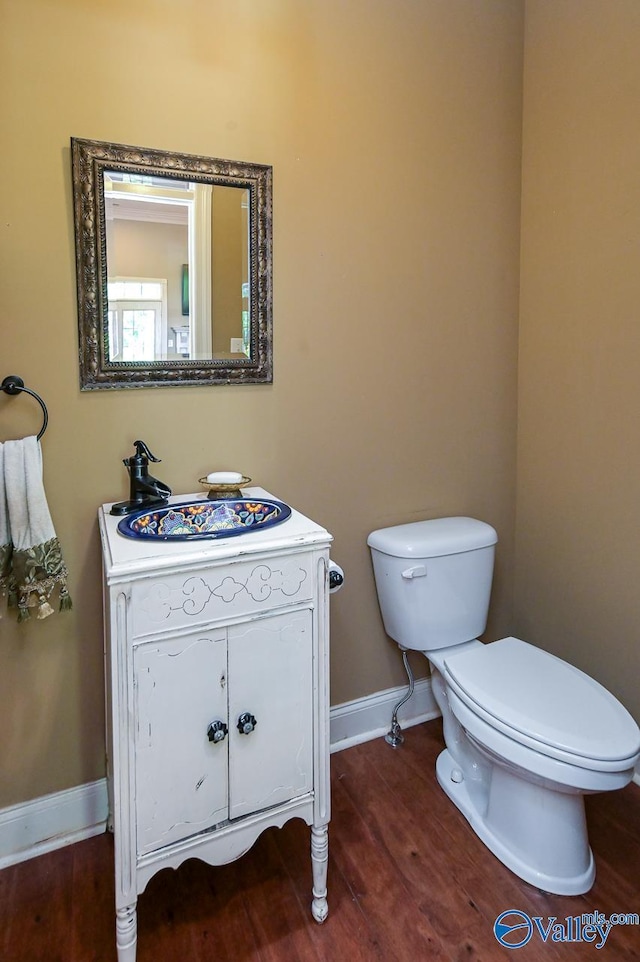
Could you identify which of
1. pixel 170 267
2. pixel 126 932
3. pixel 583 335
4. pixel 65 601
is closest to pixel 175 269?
pixel 170 267

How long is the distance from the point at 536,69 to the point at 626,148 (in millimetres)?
536

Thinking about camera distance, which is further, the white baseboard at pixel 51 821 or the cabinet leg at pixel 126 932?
the white baseboard at pixel 51 821

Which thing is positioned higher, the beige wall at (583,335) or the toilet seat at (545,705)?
the beige wall at (583,335)

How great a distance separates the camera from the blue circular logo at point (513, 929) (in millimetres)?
1273

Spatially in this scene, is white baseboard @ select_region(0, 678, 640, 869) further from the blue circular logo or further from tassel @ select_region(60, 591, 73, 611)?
the blue circular logo

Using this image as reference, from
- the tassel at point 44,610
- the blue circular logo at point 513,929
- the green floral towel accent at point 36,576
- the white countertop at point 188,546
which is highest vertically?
the white countertop at point 188,546

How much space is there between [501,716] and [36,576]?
45.7 inches

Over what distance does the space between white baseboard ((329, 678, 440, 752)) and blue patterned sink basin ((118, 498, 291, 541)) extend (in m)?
0.81

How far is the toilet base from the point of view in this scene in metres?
1.40

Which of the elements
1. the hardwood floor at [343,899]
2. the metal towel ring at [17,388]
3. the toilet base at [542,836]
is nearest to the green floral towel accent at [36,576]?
the metal towel ring at [17,388]

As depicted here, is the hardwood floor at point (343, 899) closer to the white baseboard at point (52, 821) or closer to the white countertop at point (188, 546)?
the white baseboard at point (52, 821)

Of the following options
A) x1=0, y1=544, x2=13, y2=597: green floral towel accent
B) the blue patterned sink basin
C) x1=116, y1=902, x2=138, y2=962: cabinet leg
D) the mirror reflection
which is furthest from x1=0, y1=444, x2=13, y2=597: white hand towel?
x1=116, y1=902, x2=138, y2=962: cabinet leg

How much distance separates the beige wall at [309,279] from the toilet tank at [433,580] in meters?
0.10

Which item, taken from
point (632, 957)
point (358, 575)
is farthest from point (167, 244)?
point (632, 957)
